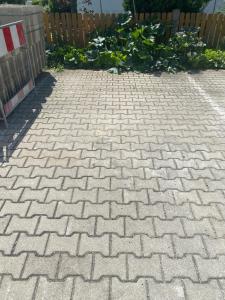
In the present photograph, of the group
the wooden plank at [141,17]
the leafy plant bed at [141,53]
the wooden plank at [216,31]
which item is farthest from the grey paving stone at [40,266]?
the wooden plank at [216,31]

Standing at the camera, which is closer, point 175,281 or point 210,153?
point 175,281

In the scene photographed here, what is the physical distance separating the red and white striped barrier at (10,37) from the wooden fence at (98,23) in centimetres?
378

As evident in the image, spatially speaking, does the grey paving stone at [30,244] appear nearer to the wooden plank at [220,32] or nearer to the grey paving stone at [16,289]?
the grey paving stone at [16,289]

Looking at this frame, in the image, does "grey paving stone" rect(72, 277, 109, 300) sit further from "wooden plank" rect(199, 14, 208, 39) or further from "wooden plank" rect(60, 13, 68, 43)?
"wooden plank" rect(199, 14, 208, 39)

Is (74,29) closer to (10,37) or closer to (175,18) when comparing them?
(175,18)

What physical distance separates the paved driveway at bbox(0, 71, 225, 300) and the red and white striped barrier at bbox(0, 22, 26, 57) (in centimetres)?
110

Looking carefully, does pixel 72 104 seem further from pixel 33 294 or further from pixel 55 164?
pixel 33 294

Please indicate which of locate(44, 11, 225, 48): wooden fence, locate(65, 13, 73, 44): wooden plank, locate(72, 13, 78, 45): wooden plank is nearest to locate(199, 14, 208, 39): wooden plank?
locate(44, 11, 225, 48): wooden fence

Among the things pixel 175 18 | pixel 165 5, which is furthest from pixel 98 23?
pixel 175 18

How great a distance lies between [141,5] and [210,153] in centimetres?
681

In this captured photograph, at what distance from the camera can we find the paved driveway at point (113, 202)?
220 centimetres

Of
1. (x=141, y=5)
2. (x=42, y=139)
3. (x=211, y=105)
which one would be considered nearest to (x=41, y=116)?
(x=42, y=139)

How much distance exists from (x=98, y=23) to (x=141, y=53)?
1.85 m

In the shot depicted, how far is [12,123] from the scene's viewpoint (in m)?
4.65
